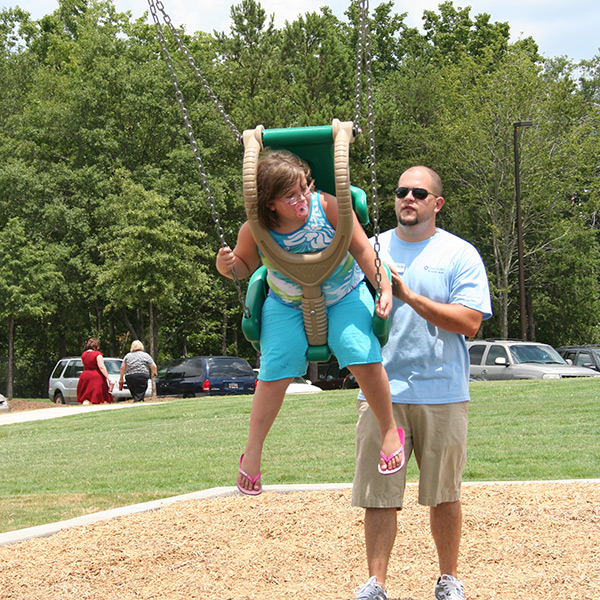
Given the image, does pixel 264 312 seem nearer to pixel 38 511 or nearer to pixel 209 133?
pixel 38 511

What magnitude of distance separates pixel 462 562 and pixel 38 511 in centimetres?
335

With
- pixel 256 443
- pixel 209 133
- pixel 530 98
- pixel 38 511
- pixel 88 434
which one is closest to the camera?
pixel 256 443

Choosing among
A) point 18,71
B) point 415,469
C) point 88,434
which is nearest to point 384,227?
point 18,71

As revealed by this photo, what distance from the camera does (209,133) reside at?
34094 mm

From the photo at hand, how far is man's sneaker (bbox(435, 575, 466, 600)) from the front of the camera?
4.12m

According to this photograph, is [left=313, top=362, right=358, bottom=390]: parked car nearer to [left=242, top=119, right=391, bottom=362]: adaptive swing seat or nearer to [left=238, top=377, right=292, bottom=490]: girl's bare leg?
[left=238, top=377, right=292, bottom=490]: girl's bare leg

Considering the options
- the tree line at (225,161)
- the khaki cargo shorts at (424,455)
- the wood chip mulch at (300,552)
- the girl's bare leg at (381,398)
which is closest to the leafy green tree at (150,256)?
the tree line at (225,161)

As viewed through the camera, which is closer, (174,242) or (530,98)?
(174,242)

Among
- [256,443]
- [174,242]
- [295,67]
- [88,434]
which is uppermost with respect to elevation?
[295,67]

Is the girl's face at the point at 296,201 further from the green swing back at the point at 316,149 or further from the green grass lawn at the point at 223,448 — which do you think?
the green grass lawn at the point at 223,448

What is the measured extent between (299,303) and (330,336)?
0.61ft

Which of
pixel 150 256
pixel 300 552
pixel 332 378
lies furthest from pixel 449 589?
pixel 150 256

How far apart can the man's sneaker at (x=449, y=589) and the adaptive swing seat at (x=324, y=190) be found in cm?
143

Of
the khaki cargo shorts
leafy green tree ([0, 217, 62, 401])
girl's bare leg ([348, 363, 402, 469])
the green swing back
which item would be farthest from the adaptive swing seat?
leafy green tree ([0, 217, 62, 401])
